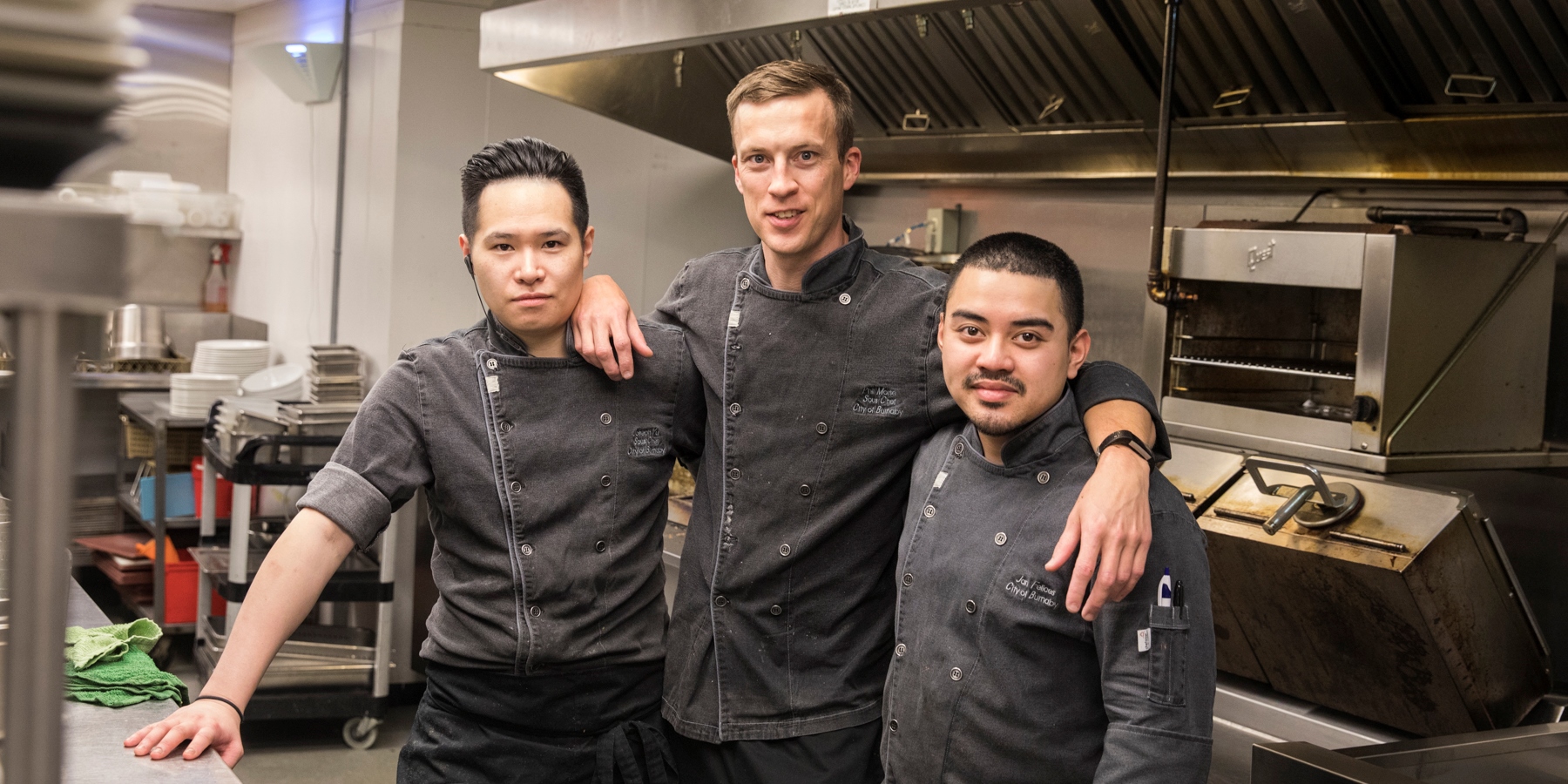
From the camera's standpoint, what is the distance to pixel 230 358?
5133mm

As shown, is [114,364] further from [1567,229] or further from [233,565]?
[1567,229]

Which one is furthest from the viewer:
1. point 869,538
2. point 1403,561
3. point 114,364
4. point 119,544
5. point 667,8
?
point 114,364

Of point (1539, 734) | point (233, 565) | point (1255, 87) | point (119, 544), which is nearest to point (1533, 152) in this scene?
point (1255, 87)

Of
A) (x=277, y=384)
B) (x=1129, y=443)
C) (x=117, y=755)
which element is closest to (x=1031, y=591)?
(x=1129, y=443)

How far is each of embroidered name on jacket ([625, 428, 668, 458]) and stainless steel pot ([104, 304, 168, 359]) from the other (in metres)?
4.70

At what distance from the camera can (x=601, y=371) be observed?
182 cm

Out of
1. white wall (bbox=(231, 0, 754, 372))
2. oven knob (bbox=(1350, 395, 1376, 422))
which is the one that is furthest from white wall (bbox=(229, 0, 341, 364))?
oven knob (bbox=(1350, 395, 1376, 422))

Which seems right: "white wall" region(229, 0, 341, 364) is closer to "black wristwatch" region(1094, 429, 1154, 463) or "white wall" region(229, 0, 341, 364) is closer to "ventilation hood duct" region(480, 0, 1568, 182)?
"ventilation hood duct" region(480, 0, 1568, 182)

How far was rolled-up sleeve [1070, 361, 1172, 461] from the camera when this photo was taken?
1661 millimetres

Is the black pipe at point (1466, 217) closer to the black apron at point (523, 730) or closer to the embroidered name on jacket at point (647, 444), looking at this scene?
the embroidered name on jacket at point (647, 444)

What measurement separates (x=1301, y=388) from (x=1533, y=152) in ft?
2.29

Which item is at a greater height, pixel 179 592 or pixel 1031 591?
pixel 1031 591

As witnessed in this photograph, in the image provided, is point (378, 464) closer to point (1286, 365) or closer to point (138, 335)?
point (1286, 365)

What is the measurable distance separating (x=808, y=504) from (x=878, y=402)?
183 mm
